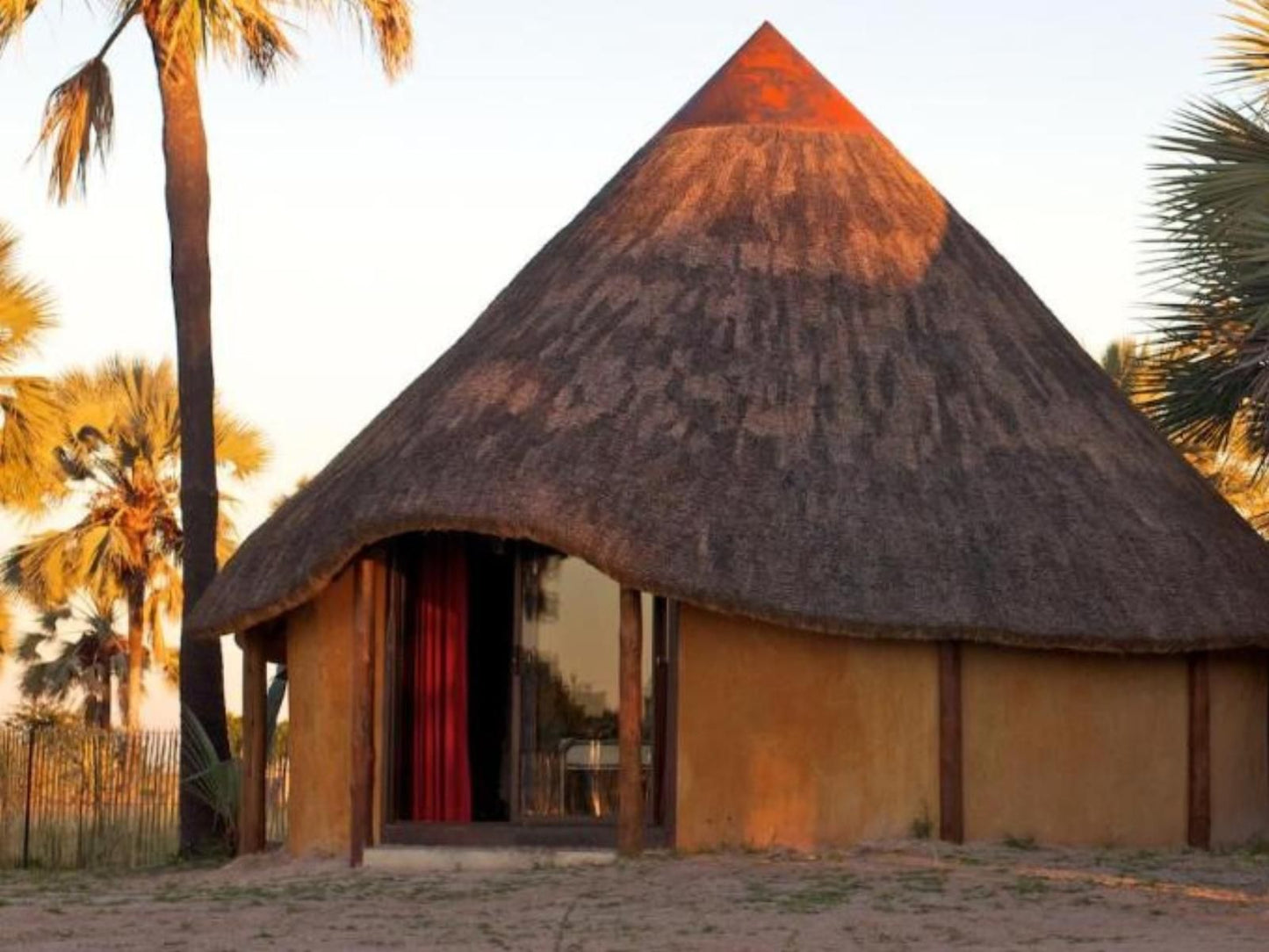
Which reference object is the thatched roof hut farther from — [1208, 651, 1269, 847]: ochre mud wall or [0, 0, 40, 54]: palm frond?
[0, 0, 40, 54]: palm frond

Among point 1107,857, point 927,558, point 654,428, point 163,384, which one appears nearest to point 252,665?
point 654,428

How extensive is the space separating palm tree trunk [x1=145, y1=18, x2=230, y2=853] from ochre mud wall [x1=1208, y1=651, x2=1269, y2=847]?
8.76 m

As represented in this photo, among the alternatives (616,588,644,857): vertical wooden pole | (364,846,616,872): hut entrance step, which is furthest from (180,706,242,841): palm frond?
(616,588,644,857): vertical wooden pole

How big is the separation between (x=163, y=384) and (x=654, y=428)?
16548mm

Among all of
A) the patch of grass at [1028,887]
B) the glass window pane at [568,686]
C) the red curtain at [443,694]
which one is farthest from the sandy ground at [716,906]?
the glass window pane at [568,686]

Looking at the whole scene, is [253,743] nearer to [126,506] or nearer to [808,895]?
[808,895]

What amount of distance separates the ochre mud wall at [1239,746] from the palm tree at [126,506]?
1683cm

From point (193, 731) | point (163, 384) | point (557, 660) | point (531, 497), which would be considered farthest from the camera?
point (163, 384)

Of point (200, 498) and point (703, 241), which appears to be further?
point (200, 498)

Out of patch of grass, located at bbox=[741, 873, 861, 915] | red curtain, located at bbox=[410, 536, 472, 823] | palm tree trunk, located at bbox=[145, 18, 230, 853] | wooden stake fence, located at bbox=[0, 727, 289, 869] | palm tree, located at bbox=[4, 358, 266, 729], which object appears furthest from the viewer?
palm tree, located at bbox=[4, 358, 266, 729]

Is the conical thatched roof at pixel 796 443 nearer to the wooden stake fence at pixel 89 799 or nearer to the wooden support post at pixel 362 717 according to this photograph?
the wooden support post at pixel 362 717

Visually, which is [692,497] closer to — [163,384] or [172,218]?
[172,218]

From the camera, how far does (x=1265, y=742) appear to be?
17.5 m

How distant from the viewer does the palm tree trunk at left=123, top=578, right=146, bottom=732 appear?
31562 millimetres
